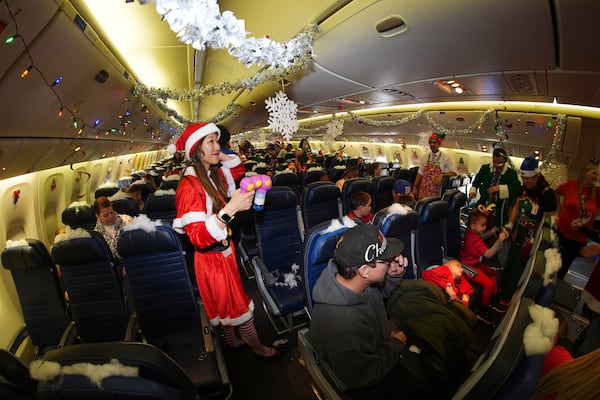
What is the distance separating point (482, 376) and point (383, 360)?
761 mm

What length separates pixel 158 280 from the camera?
102 inches

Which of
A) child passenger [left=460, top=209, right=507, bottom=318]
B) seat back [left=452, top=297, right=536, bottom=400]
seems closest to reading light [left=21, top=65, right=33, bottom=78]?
seat back [left=452, top=297, right=536, bottom=400]

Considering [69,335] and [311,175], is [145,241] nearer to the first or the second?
[69,335]

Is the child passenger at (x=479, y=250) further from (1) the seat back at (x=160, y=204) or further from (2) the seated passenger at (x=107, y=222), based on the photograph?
(1) the seat back at (x=160, y=204)

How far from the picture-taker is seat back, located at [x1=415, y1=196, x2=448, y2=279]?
3135 millimetres

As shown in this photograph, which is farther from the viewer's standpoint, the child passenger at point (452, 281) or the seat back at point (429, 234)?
the seat back at point (429, 234)

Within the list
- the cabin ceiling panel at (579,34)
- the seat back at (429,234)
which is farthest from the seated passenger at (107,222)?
the cabin ceiling panel at (579,34)

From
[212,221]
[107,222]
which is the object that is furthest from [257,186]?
[107,222]

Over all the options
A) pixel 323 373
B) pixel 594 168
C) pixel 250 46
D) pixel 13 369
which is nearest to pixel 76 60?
pixel 250 46

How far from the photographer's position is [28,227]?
18.0 feet

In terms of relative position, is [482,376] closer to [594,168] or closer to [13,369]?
[13,369]

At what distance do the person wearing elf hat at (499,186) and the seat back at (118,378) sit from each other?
513 centimetres

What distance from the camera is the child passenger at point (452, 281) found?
107 inches

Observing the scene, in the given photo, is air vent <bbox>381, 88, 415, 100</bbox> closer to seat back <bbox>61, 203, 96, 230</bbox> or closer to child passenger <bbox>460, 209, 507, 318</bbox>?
child passenger <bbox>460, 209, 507, 318</bbox>
